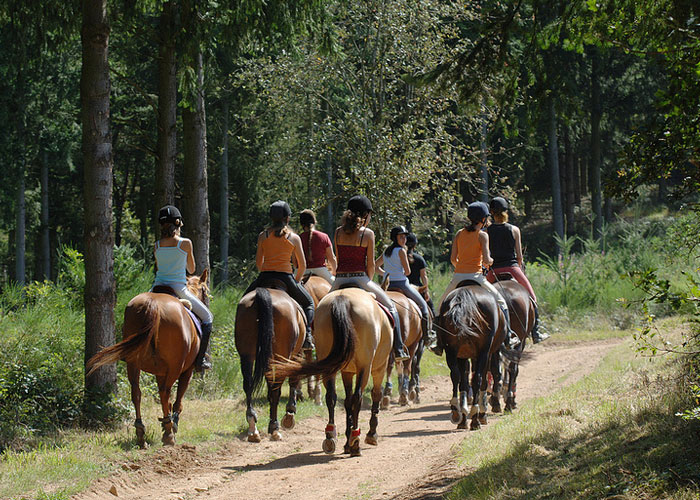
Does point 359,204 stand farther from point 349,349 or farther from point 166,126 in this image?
point 166,126

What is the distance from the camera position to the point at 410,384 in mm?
13945

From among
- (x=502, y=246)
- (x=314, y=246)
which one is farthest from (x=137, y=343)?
(x=502, y=246)

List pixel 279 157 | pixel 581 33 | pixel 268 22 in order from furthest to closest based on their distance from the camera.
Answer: pixel 279 157 < pixel 268 22 < pixel 581 33

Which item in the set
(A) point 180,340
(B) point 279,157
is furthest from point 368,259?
(B) point 279,157

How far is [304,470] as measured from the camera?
8.29m

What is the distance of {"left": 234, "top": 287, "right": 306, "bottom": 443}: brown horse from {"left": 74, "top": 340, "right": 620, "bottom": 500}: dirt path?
42cm

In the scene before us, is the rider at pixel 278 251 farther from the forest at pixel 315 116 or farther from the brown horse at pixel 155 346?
the forest at pixel 315 116

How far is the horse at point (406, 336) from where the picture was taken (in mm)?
12445

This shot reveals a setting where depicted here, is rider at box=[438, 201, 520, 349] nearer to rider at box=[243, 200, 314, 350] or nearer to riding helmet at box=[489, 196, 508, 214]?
riding helmet at box=[489, 196, 508, 214]

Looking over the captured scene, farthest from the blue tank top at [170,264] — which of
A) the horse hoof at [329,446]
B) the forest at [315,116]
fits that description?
the horse hoof at [329,446]

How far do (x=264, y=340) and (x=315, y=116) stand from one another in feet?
45.2

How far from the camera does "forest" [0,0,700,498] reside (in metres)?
7.86

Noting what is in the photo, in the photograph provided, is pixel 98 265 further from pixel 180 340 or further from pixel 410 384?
pixel 410 384

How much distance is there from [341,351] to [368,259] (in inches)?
62.6
